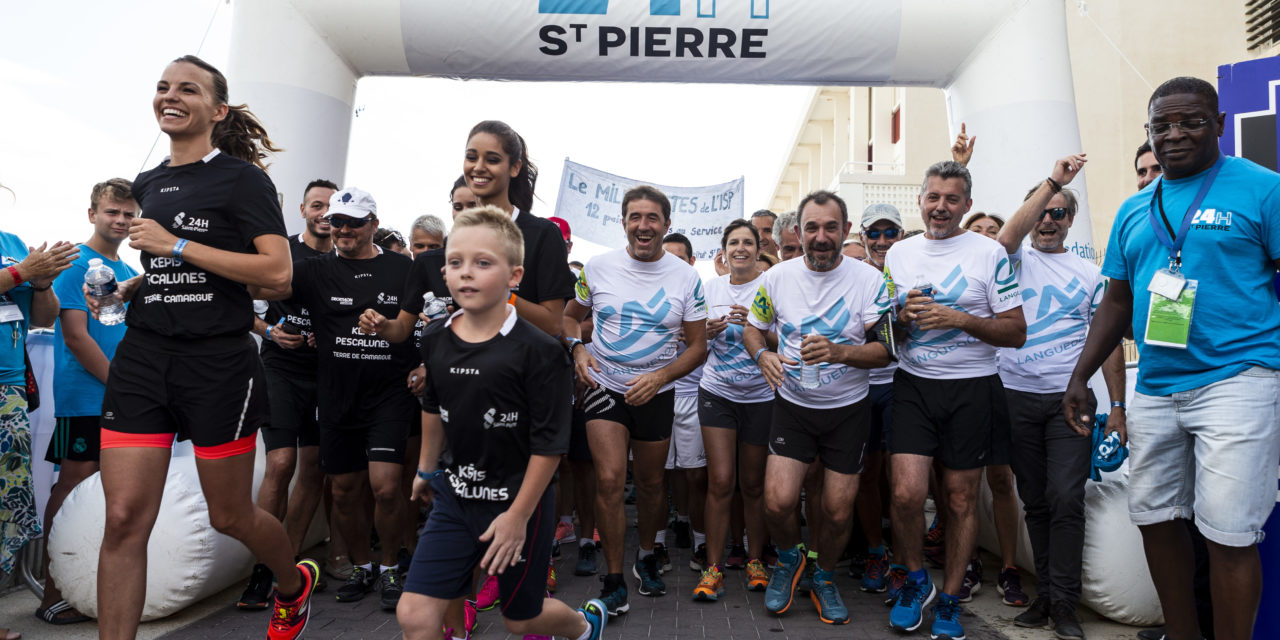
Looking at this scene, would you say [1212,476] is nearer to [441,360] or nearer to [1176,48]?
[441,360]

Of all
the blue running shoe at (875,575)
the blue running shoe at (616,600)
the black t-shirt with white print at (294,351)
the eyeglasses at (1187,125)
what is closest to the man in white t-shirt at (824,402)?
the blue running shoe at (875,575)

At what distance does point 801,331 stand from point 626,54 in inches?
127

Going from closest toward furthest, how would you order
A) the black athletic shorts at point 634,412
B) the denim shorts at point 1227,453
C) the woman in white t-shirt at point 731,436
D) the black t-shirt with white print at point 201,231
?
the denim shorts at point 1227,453 < the black t-shirt with white print at point 201,231 < the black athletic shorts at point 634,412 < the woman in white t-shirt at point 731,436

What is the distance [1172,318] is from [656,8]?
4.60 m

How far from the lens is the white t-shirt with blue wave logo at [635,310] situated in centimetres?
474

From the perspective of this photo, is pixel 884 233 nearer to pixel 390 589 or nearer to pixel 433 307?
pixel 433 307

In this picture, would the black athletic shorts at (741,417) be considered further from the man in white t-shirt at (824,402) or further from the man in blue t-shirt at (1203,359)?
the man in blue t-shirt at (1203,359)

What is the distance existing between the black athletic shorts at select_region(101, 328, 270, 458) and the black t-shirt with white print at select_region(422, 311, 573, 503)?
0.98 meters

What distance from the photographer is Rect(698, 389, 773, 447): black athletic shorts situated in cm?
521

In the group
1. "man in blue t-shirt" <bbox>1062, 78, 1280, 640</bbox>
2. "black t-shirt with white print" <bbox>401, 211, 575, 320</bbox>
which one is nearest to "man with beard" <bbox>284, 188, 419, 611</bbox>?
"black t-shirt with white print" <bbox>401, 211, 575, 320</bbox>

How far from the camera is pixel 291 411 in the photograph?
486 cm

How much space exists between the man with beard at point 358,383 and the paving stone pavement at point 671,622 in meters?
0.26

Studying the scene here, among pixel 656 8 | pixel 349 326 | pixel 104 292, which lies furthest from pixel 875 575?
pixel 656 8

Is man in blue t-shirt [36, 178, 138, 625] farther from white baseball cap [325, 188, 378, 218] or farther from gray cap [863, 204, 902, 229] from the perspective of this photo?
gray cap [863, 204, 902, 229]
